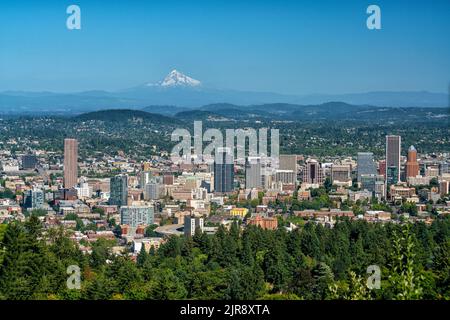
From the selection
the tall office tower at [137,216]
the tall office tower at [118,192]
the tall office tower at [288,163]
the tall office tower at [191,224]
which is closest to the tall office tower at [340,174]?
the tall office tower at [288,163]

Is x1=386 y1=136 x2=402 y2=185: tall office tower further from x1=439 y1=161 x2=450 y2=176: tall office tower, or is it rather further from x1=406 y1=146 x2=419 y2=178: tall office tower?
x1=439 y1=161 x2=450 y2=176: tall office tower

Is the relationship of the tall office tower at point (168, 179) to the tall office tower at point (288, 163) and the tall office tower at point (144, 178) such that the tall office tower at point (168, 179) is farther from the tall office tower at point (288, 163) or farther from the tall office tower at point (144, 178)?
the tall office tower at point (288, 163)

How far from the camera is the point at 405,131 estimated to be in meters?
38.9

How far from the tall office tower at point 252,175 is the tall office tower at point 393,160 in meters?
3.81

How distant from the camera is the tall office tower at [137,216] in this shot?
21297 millimetres

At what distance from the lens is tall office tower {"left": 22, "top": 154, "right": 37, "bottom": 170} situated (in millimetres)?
33000

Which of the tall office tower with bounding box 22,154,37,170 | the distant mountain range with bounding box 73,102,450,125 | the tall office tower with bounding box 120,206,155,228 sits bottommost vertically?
the tall office tower with bounding box 120,206,155,228

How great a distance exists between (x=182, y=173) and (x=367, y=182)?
579 centimetres

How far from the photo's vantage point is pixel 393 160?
31188 millimetres

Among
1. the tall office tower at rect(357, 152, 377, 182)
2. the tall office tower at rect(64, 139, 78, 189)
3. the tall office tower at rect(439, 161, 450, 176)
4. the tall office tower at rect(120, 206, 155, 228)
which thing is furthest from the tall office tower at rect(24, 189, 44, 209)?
the tall office tower at rect(439, 161, 450, 176)

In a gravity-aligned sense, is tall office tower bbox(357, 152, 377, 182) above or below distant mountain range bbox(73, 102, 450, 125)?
below

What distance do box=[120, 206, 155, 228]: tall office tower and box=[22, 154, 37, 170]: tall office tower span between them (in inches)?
470
